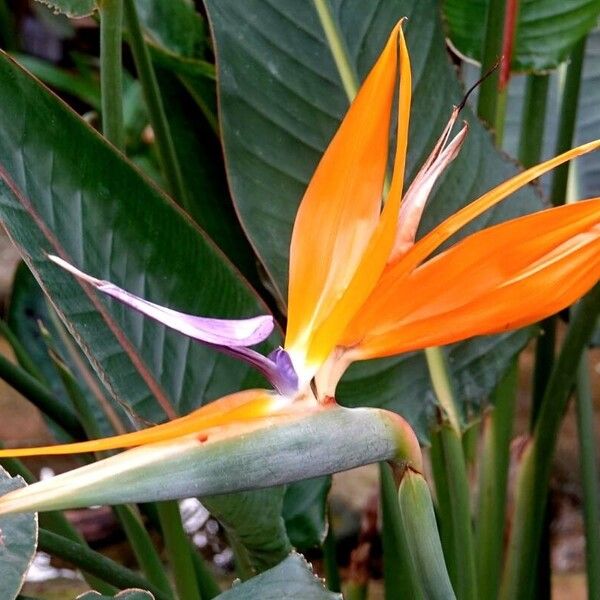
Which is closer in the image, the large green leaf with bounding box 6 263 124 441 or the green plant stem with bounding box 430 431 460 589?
the green plant stem with bounding box 430 431 460 589

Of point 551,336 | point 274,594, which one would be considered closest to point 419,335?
point 274,594

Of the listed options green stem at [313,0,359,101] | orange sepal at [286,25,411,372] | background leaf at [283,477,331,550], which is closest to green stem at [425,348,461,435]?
background leaf at [283,477,331,550]

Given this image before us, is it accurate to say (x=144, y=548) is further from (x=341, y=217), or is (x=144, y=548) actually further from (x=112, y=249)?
(x=341, y=217)

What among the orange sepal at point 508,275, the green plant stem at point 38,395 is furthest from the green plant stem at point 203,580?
the orange sepal at point 508,275

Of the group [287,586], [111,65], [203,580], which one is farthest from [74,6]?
[203,580]

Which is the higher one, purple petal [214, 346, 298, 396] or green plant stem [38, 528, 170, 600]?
purple petal [214, 346, 298, 396]

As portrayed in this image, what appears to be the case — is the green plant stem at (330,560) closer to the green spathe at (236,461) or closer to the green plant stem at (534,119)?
the green plant stem at (534,119)

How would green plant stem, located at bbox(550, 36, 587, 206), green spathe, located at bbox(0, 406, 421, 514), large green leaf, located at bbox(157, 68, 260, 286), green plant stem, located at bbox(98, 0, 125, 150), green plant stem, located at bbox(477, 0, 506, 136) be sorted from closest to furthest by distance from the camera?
1. green spathe, located at bbox(0, 406, 421, 514)
2. green plant stem, located at bbox(98, 0, 125, 150)
3. green plant stem, located at bbox(477, 0, 506, 136)
4. green plant stem, located at bbox(550, 36, 587, 206)
5. large green leaf, located at bbox(157, 68, 260, 286)

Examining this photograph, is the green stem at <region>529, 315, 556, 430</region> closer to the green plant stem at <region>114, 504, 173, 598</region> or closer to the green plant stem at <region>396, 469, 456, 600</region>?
the green plant stem at <region>114, 504, 173, 598</region>
